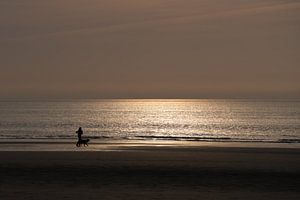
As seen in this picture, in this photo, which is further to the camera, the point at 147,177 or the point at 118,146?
the point at 118,146

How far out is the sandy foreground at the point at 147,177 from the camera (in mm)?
19812

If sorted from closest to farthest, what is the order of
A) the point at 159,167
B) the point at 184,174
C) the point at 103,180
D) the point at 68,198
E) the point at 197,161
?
the point at 68,198 < the point at 103,180 < the point at 184,174 < the point at 159,167 < the point at 197,161

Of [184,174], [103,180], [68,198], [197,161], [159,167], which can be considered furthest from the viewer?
[197,161]

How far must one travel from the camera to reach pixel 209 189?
20922 mm

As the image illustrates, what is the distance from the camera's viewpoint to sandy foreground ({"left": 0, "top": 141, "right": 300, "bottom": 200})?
Answer: 19812mm

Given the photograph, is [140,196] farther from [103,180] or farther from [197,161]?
[197,161]

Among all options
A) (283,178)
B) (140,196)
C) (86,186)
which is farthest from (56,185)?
(283,178)

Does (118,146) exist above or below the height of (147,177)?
above

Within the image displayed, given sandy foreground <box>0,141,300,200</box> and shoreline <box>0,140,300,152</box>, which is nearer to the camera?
sandy foreground <box>0,141,300,200</box>

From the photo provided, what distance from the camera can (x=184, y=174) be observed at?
24719 millimetres

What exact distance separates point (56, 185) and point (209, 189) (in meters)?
5.95

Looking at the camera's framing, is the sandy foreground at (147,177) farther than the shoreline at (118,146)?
No

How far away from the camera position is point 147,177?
23.8 meters

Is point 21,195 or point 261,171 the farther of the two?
point 261,171
